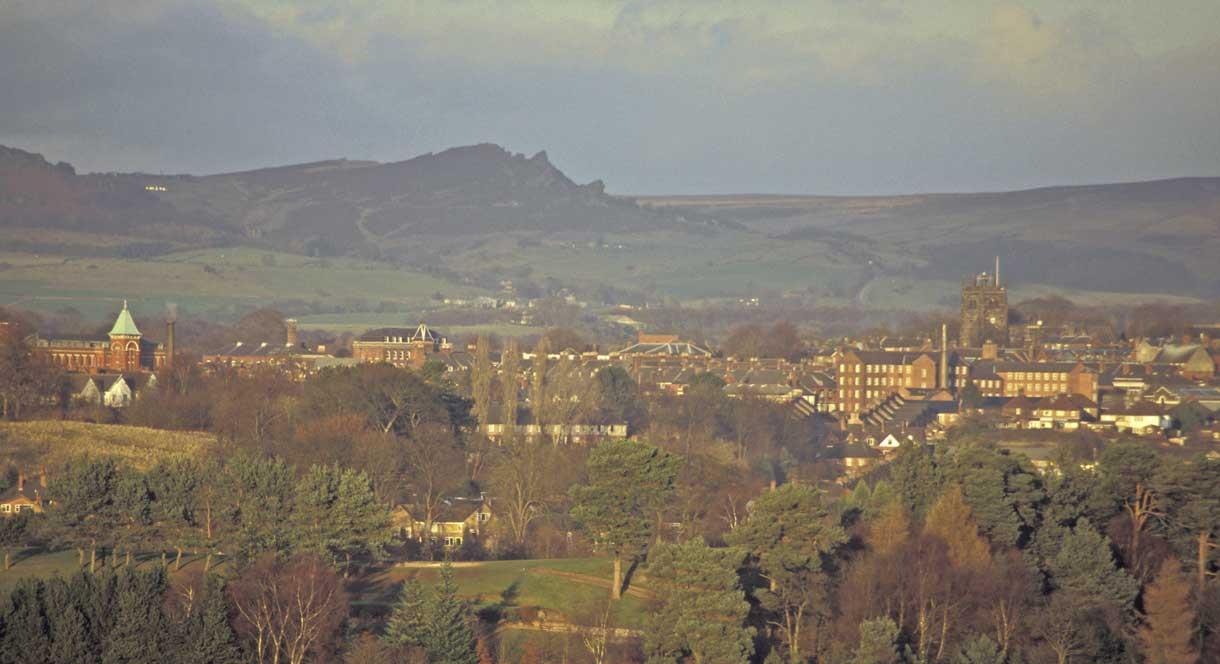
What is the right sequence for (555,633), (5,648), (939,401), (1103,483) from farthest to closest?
(939,401)
(1103,483)
(555,633)
(5,648)

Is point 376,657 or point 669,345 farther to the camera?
point 669,345

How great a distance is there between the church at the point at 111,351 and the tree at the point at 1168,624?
60.1 meters

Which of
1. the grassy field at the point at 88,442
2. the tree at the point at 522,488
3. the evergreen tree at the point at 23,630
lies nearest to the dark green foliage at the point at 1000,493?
the tree at the point at 522,488

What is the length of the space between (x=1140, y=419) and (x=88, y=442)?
4660 cm

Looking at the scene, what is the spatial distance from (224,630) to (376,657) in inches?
110

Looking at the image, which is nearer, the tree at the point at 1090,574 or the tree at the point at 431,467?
the tree at the point at 1090,574

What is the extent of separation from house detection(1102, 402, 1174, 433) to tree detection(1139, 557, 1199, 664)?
133ft

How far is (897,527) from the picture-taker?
44.4 m

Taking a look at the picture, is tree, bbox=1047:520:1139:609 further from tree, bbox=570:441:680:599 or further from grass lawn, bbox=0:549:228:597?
grass lawn, bbox=0:549:228:597

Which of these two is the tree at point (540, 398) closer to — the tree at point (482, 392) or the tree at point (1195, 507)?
the tree at point (482, 392)

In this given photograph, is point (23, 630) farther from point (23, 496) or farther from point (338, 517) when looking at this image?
point (23, 496)

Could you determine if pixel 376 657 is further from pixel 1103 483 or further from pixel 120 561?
pixel 1103 483

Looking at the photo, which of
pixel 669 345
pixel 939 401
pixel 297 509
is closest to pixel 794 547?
pixel 297 509

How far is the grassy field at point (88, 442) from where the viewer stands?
190 feet
